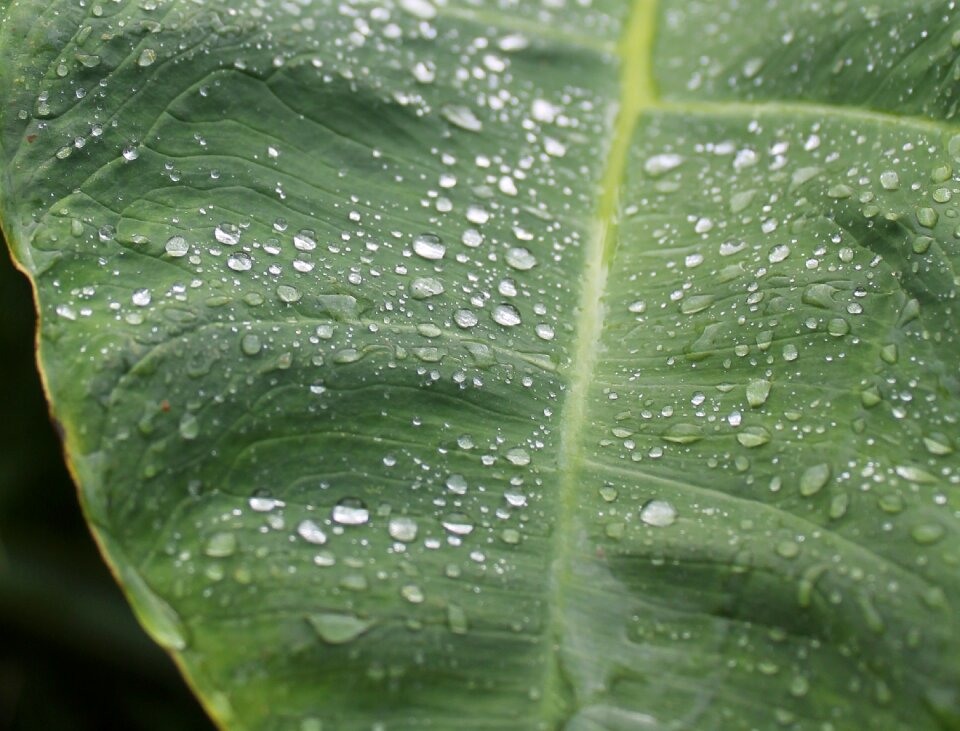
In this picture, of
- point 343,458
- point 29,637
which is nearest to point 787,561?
point 343,458

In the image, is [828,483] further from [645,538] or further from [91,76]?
[91,76]

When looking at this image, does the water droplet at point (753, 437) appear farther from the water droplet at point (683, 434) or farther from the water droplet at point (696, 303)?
the water droplet at point (696, 303)

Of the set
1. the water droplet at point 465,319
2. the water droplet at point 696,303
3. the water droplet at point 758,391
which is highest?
the water droplet at point 696,303

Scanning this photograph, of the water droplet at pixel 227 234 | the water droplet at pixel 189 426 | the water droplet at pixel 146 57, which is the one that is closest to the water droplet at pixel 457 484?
the water droplet at pixel 189 426

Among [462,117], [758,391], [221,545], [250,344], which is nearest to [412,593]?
[221,545]

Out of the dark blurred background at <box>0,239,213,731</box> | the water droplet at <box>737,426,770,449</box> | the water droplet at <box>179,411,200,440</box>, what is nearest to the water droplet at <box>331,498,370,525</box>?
the water droplet at <box>179,411,200,440</box>

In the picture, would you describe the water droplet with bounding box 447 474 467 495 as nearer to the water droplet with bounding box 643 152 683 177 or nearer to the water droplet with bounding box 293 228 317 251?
the water droplet with bounding box 293 228 317 251
